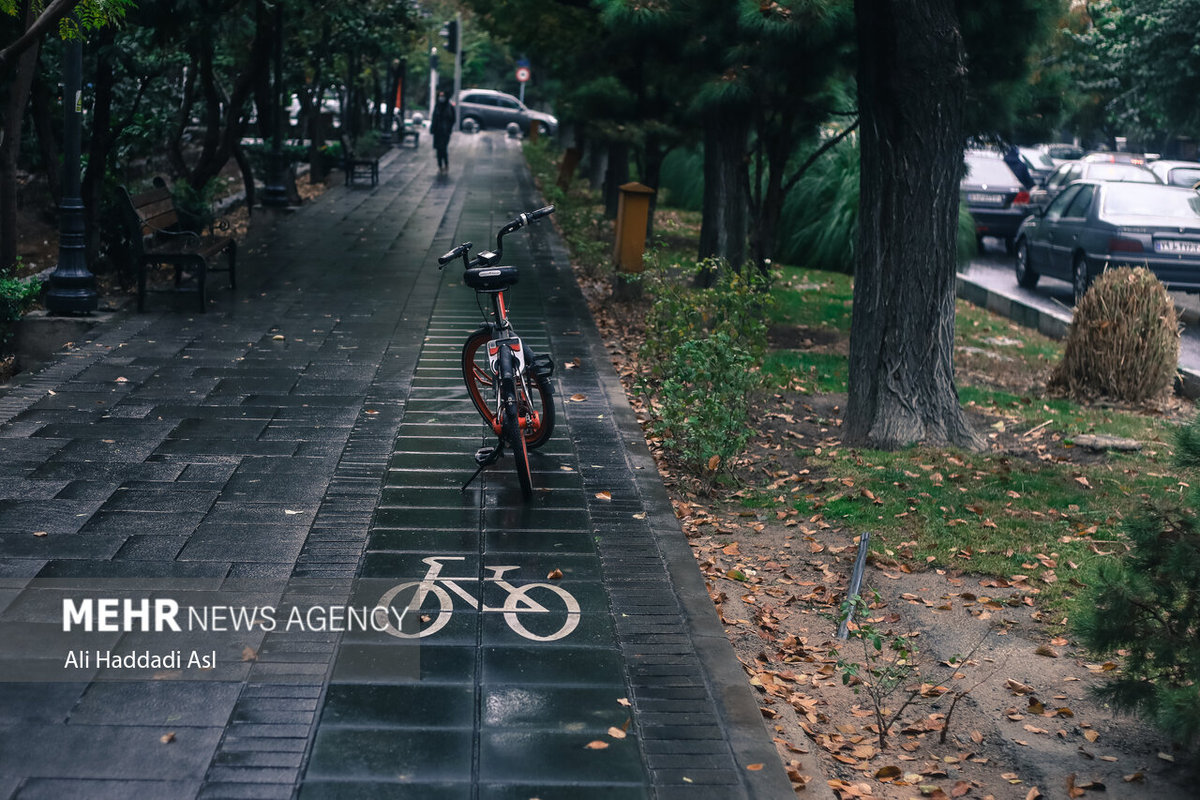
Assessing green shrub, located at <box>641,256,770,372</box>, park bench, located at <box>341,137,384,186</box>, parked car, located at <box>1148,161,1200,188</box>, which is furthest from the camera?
park bench, located at <box>341,137,384,186</box>

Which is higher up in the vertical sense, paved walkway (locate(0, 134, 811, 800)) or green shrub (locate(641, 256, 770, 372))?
green shrub (locate(641, 256, 770, 372))

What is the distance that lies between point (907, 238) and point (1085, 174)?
Answer: 15245 millimetres

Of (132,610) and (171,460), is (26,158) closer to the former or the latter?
(171,460)

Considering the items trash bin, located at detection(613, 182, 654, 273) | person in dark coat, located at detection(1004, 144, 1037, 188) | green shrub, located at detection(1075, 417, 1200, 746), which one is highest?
person in dark coat, located at detection(1004, 144, 1037, 188)

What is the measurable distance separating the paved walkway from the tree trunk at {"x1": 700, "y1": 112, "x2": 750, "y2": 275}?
394 cm

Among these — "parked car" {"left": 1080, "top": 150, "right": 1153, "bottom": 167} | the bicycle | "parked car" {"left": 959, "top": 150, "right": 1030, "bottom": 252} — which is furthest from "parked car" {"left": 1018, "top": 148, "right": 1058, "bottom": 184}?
the bicycle

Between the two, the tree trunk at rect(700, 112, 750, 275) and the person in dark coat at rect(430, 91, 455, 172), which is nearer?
the tree trunk at rect(700, 112, 750, 275)

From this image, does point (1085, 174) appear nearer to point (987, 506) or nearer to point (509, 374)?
point (987, 506)

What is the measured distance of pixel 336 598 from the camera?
18.0ft

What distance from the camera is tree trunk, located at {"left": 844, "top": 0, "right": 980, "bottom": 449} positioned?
8.22 meters

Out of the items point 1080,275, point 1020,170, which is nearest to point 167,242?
point 1080,275

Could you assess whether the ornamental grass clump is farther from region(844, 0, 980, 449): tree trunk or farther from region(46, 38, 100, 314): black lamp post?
region(46, 38, 100, 314): black lamp post

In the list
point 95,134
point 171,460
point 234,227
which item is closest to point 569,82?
point 234,227

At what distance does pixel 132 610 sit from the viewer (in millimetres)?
5219
